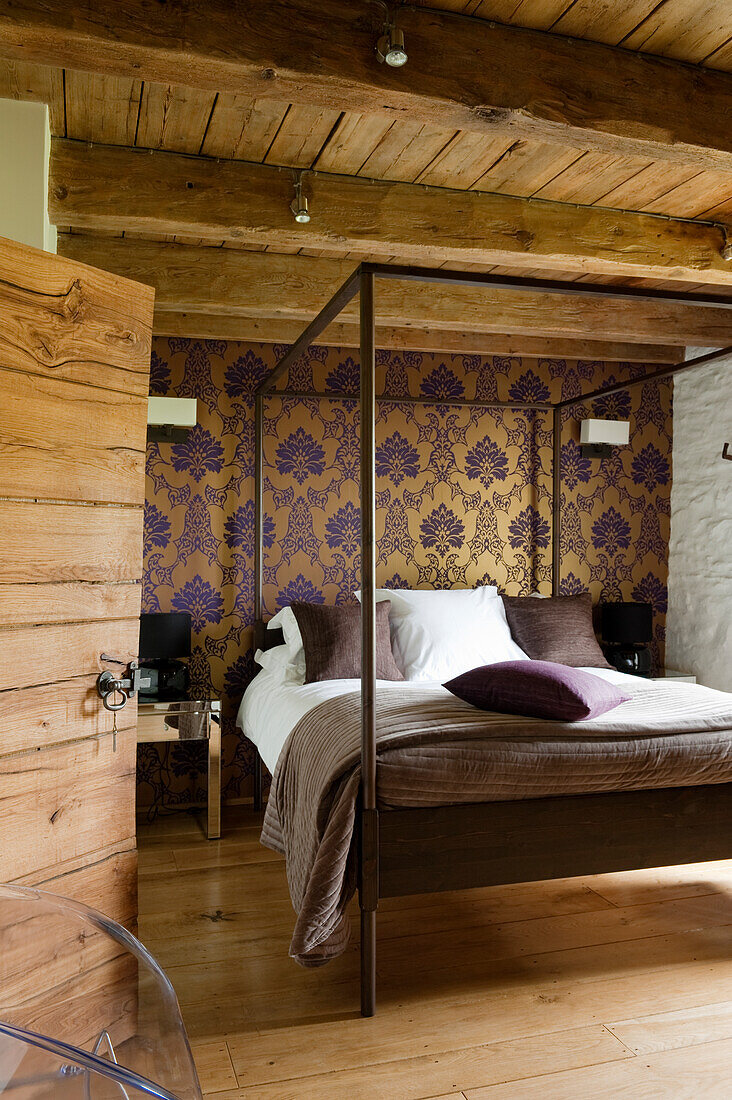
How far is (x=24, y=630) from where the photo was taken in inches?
74.8

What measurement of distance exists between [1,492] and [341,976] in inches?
70.8

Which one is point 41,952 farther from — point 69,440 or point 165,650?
point 165,650

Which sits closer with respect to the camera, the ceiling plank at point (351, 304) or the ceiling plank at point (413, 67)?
the ceiling plank at point (413, 67)

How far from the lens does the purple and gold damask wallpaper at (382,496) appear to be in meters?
4.31

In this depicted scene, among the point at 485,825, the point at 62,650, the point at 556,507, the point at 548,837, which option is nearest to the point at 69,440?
the point at 62,650

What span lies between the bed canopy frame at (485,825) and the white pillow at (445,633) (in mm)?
1279

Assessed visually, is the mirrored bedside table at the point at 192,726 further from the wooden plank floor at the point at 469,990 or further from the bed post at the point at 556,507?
the bed post at the point at 556,507

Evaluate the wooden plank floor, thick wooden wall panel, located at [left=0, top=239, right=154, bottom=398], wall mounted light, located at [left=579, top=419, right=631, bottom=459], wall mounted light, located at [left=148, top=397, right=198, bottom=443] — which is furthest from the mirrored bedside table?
wall mounted light, located at [left=579, top=419, right=631, bottom=459]

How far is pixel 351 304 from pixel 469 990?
285 cm

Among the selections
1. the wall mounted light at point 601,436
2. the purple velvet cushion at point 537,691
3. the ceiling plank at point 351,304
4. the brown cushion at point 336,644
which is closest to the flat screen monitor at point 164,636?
the brown cushion at point 336,644

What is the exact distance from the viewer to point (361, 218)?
2.94 meters

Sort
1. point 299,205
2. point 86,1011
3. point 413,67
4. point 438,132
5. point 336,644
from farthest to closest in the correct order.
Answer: point 336,644 → point 299,205 → point 438,132 → point 413,67 → point 86,1011

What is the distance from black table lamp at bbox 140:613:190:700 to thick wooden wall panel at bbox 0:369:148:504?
1879 millimetres

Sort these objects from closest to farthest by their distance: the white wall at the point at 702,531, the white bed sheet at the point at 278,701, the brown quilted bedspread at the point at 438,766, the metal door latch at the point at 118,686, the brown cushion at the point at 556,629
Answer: the metal door latch at the point at 118,686
the brown quilted bedspread at the point at 438,766
the white bed sheet at the point at 278,701
the brown cushion at the point at 556,629
the white wall at the point at 702,531
